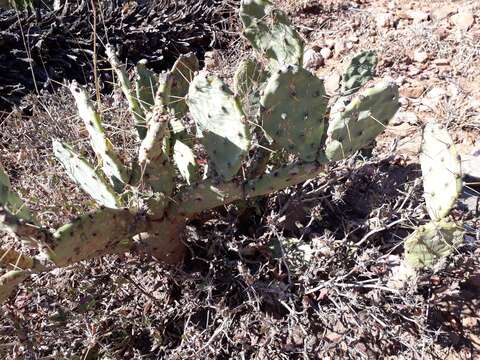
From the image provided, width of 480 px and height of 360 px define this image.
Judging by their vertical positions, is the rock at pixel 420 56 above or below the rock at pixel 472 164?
above

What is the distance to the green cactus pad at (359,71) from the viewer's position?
227 cm

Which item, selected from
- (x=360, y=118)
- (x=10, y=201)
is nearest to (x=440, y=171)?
(x=360, y=118)

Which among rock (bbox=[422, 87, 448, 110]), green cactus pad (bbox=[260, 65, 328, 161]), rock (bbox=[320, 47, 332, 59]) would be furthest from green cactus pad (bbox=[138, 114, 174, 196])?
rock (bbox=[320, 47, 332, 59])

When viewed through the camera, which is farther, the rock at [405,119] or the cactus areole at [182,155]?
the rock at [405,119]

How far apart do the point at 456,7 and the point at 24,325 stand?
332 cm

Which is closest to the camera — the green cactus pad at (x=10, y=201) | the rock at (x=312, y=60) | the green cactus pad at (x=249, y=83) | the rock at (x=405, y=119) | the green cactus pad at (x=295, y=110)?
the green cactus pad at (x=10, y=201)

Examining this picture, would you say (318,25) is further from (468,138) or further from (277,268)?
(277,268)

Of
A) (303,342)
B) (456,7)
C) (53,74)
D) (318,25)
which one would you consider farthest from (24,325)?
(456,7)

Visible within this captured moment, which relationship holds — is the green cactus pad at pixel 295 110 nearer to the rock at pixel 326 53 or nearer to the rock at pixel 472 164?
the rock at pixel 472 164

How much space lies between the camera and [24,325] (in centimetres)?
201

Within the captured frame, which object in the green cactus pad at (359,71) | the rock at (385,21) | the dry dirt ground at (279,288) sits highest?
the green cactus pad at (359,71)

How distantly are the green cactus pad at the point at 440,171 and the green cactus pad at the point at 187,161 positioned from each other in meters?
0.89

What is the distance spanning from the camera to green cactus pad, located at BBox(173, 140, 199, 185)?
199 cm

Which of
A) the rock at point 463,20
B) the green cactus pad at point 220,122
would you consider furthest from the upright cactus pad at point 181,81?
the rock at point 463,20
